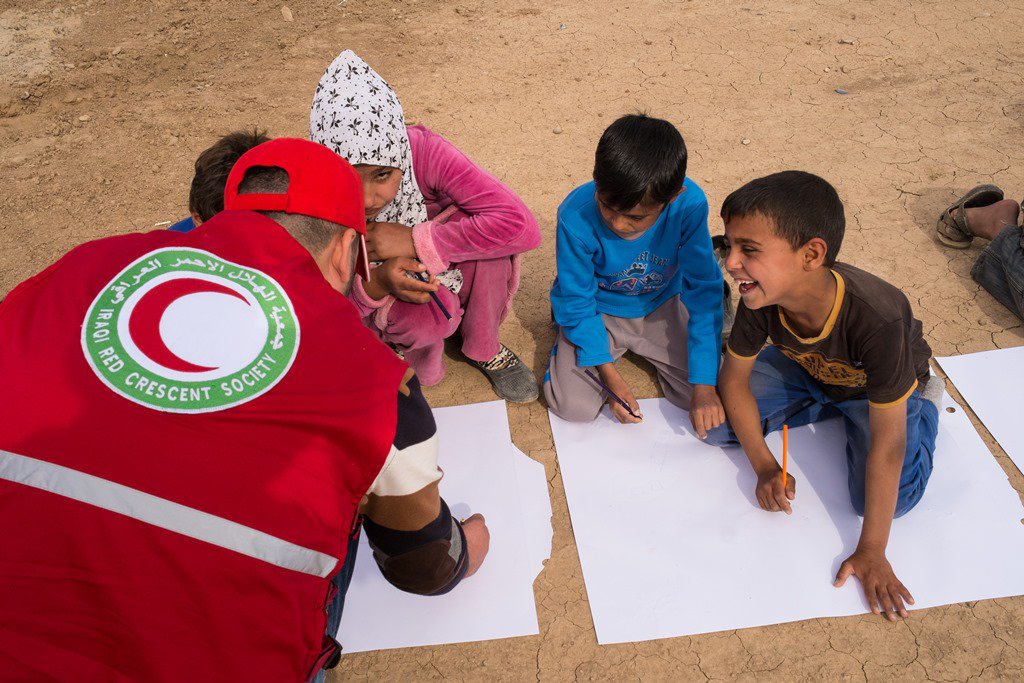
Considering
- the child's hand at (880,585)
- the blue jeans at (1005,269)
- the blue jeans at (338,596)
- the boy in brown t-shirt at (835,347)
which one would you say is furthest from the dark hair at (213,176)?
the blue jeans at (1005,269)

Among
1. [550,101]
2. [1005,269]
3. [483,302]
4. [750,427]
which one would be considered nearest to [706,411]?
[750,427]

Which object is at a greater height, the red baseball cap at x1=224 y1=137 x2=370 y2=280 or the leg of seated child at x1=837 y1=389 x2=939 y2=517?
the red baseball cap at x1=224 y1=137 x2=370 y2=280

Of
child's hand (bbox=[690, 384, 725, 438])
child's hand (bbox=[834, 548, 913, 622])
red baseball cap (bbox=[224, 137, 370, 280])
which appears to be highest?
red baseball cap (bbox=[224, 137, 370, 280])

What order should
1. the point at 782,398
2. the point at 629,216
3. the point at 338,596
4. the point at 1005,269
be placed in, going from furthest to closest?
the point at 1005,269 → the point at 782,398 → the point at 629,216 → the point at 338,596

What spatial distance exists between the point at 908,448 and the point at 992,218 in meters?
1.13

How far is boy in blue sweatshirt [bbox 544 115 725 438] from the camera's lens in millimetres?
1765

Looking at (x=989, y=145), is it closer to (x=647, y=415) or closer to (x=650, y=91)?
(x=650, y=91)

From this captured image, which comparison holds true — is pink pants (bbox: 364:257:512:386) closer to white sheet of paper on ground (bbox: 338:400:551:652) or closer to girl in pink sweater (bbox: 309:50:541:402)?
girl in pink sweater (bbox: 309:50:541:402)

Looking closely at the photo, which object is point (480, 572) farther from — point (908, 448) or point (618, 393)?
point (908, 448)

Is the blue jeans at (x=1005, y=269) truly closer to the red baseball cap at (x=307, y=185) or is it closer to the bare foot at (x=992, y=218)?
the bare foot at (x=992, y=218)

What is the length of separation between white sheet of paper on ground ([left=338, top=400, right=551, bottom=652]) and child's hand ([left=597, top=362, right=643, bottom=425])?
0.28 metres

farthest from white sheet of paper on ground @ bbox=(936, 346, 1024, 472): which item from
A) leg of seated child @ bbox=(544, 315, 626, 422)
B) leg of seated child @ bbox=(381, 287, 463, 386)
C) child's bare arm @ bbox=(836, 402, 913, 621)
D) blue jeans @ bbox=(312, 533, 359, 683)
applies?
blue jeans @ bbox=(312, 533, 359, 683)

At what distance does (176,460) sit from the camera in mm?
946

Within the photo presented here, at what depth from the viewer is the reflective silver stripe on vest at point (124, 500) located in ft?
3.03
